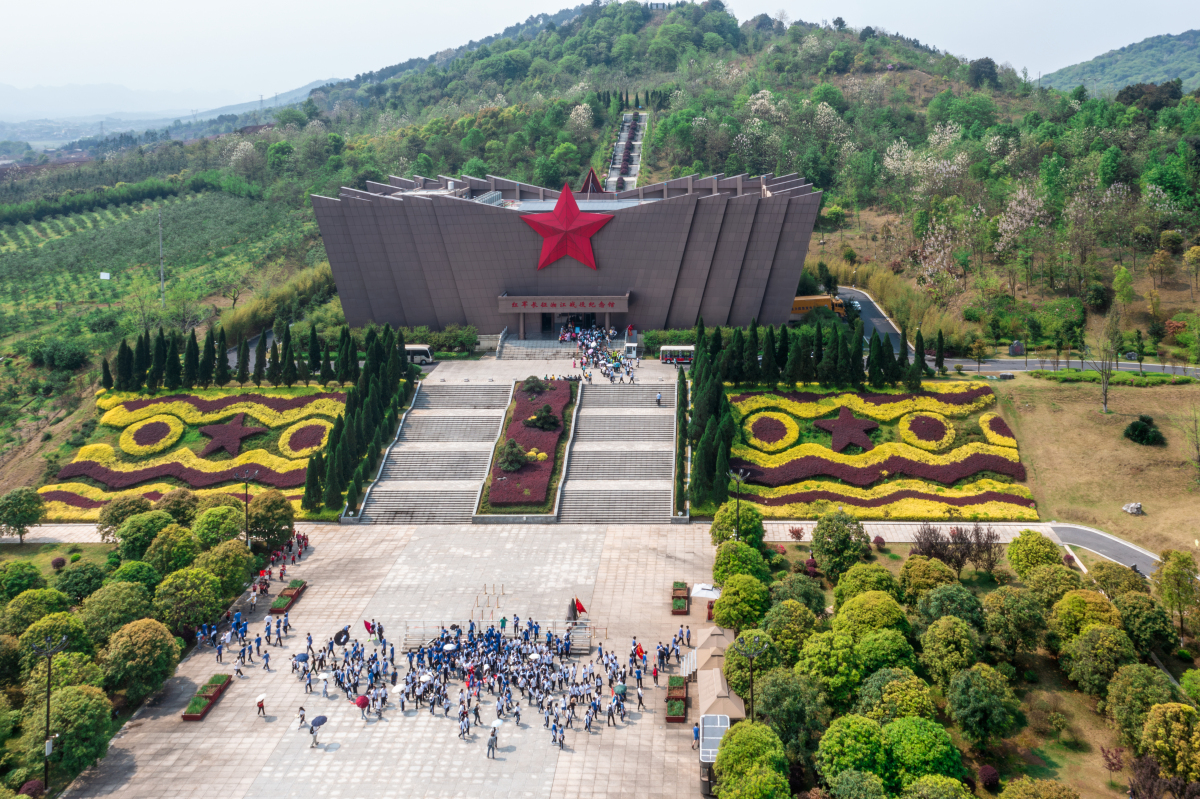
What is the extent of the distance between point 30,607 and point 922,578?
34.4 meters

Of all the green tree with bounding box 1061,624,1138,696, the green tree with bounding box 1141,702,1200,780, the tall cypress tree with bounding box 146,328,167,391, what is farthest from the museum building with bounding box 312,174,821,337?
the green tree with bounding box 1141,702,1200,780

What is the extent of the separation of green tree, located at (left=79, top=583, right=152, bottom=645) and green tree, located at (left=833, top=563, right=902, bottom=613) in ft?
88.6

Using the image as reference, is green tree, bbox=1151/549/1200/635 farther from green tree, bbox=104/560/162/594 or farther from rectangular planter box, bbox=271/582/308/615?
green tree, bbox=104/560/162/594

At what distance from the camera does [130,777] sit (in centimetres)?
2964

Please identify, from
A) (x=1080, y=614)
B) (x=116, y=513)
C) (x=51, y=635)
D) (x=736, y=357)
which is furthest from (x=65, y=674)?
(x=736, y=357)

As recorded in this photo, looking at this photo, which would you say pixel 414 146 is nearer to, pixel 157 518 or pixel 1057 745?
pixel 157 518

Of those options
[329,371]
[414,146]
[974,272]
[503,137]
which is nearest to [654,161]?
[503,137]

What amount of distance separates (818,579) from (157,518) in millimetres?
30656

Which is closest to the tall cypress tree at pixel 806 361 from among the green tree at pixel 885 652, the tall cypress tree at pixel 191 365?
the green tree at pixel 885 652

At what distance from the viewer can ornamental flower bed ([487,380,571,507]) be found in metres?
49.3

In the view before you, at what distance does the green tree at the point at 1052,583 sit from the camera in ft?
113

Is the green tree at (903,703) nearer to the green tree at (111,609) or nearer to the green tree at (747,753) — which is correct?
the green tree at (747,753)

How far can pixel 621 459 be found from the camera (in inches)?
2063

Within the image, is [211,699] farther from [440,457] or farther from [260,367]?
[260,367]
